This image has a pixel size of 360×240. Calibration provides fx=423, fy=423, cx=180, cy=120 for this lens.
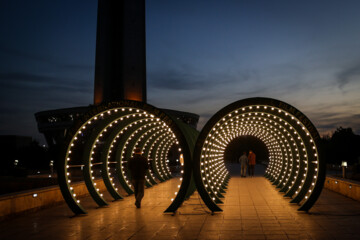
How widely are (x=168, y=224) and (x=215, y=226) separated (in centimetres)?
103

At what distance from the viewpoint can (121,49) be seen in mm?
64875

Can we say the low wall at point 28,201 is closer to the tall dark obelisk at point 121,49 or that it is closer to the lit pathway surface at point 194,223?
the lit pathway surface at point 194,223

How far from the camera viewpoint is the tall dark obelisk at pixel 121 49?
64.8m

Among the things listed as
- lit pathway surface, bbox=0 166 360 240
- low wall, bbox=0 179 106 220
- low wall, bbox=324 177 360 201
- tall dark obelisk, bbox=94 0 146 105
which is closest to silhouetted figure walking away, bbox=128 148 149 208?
lit pathway surface, bbox=0 166 360 240

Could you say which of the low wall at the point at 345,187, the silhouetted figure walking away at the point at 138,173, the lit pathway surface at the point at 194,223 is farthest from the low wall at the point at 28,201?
the low wall at the point at 345,187

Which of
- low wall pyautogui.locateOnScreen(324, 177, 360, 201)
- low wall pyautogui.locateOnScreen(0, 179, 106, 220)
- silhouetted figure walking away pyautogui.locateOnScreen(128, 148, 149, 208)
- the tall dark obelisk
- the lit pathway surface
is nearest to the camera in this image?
the lit pathway surface

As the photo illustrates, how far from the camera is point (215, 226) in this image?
898 centimetres

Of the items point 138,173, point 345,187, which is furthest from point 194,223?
point 345,187

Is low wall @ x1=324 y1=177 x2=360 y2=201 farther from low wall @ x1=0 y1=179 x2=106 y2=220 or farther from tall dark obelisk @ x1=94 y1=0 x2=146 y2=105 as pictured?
tall dark obelisk @ x1=94 y1=0 x2=146 y2=105

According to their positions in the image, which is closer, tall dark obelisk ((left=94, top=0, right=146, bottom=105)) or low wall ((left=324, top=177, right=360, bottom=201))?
low wall ((left=324, top=177, right=360, bottom=201))

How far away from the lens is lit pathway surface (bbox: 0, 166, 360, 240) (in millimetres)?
8062

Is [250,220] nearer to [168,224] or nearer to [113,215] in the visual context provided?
[168,224]

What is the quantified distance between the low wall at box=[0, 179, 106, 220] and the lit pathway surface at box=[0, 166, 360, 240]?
0.21 m

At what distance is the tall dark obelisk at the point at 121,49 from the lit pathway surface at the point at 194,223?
175ft
